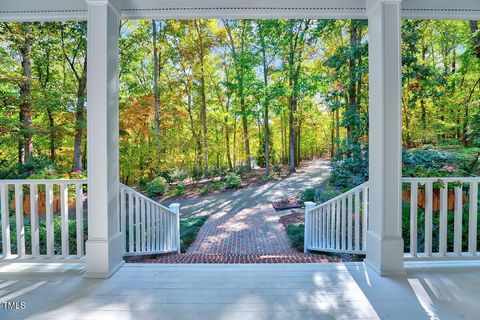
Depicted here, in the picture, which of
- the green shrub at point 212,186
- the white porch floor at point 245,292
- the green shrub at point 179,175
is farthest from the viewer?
the green shrub at point 179,175

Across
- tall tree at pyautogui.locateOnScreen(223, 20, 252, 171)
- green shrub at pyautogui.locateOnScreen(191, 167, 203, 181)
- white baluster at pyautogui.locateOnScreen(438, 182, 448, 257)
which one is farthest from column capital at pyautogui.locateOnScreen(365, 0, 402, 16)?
green shrub at pyautogui.locateOnScreen(191, 167, 203, 181)

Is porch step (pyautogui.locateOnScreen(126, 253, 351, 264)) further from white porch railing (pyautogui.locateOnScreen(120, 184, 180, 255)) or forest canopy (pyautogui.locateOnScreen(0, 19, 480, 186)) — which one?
forest canopy (pyautogui.locateOnScreen(0, 19, 480, 186))

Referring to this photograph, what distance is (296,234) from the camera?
17.7ft

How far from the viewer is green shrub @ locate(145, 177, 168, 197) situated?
947 centimetres

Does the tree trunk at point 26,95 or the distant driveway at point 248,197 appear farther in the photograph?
the distant driveway at point 248,197

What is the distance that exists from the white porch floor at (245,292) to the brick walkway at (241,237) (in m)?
1.33

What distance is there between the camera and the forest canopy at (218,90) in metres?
5.67

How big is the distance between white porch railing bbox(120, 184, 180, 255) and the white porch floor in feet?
2.06

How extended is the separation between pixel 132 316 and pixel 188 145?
9.00 meters

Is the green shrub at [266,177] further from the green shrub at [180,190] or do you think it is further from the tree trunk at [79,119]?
the tree trunk at [79,119]

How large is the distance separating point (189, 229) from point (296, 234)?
241 cm

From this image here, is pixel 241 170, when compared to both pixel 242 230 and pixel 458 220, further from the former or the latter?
pixel 458 220

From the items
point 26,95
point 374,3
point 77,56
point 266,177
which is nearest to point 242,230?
point 374,3

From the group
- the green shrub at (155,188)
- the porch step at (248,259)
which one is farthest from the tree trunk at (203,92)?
the porch step at (248,259)
